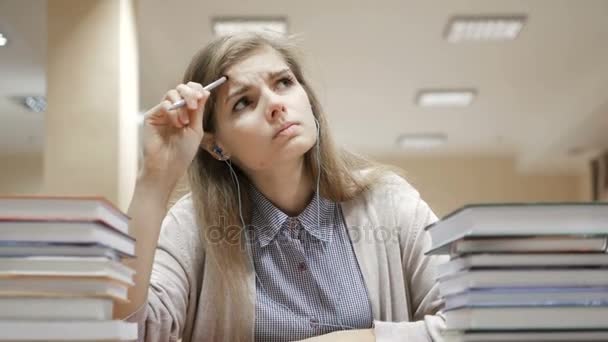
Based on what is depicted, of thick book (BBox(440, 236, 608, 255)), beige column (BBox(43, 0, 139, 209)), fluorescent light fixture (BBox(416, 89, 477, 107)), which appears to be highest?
fluorescent light fixture (BBox(416, 89, 477, 107))

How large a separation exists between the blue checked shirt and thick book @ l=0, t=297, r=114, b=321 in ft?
2.09

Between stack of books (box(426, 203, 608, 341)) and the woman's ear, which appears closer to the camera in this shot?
stack of books (box(426, 203, 608, 341))

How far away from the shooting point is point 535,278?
78 centimetres

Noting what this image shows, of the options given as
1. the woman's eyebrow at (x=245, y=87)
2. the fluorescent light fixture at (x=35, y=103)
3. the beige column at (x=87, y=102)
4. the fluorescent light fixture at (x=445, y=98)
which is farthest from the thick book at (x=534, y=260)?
the fluorescent light fixture at (x=445, y=98)

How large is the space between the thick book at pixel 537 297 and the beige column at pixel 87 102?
9.49ft

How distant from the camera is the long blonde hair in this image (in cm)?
141

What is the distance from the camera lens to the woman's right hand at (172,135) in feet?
3.84

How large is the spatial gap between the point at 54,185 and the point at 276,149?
7.90 ft

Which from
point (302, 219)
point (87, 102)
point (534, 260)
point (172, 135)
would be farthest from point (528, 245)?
point (87, 102)

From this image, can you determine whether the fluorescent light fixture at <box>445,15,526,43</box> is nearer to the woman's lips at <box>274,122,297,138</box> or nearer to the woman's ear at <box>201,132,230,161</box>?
the woman's ear at <box>201,132,230,161</box>

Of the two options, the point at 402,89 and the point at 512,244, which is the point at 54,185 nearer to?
the point at 512,244

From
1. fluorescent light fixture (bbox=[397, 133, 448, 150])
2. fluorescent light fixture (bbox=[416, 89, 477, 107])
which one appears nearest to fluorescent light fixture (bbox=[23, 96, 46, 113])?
fluorescent light fixture (bbox=[416, 89, 477, 107])

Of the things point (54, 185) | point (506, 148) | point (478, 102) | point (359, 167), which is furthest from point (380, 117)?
point (359, 167)

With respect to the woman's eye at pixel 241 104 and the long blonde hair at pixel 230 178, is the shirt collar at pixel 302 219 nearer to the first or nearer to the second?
the long blonde hair at pixel 230 178
